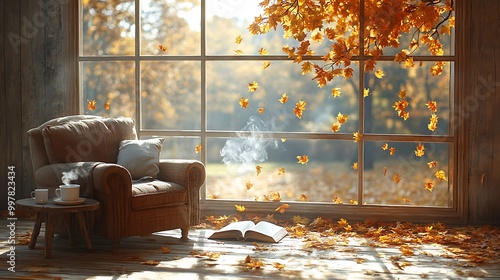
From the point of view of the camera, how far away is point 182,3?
582 cm

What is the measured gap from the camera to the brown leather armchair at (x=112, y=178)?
4.38 m

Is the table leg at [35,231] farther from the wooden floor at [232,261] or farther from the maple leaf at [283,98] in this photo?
the maple leaf at [283,98]

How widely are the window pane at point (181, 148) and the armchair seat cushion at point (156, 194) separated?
42.2 inches

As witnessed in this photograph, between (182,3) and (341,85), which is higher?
(182,3)

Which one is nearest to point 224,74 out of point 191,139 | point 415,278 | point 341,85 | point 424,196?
point 191,139

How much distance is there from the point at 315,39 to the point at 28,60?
2.47 meters

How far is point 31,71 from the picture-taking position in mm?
5793

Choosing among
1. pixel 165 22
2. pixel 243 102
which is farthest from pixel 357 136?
pixel 165 22

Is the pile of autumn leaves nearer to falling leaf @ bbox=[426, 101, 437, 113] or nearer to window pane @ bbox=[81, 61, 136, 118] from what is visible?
falling leaf @ bbox=[426, 101, 437, 113]

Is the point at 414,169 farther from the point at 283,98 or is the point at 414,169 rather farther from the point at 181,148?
the point at 181,148

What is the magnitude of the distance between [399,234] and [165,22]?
2.74 meters

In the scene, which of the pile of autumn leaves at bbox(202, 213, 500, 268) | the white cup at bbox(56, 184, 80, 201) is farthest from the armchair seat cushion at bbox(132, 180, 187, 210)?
the pile of autumn leaves at bbox(202, 213, 500, 268)

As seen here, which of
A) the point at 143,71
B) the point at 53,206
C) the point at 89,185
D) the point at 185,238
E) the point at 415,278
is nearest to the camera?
the point at 415,278

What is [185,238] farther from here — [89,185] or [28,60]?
[28,60]
